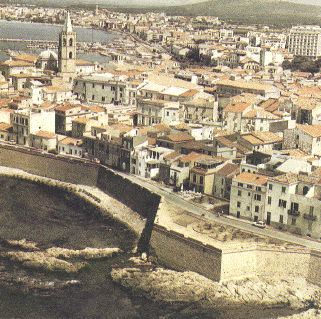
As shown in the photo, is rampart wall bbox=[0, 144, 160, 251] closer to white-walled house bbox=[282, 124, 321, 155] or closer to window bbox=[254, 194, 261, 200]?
window bbox=[254, 194, 261, 200]

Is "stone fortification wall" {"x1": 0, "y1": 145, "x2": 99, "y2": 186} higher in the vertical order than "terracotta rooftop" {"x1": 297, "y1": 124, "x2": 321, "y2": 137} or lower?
lower

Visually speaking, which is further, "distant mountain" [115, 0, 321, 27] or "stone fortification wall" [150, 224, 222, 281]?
"distant mountain" [115, 0, 321, 27]

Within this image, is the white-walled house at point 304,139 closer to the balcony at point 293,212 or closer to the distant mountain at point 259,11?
the balcony at point 293,212

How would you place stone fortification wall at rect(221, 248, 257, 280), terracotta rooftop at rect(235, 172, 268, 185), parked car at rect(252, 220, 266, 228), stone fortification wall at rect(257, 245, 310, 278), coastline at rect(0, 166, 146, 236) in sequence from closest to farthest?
stone fortification wall at rect(221, 248, 257, 280), stone fortification wall at rect(257, 245, 310, 278), parked car at rect(252, 220, 266, 228), terracotta rooftop at rect(235, 172, 268, 185), coastline at rect(0, 166, 146, 236)

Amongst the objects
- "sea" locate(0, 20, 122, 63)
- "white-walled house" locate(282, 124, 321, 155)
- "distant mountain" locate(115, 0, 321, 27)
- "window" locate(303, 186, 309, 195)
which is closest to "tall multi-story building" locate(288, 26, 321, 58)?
"sea" locate(0, 20, 122, 63)

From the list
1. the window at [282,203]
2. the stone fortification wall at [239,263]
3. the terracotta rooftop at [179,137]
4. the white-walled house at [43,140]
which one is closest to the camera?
the stone fortification wall at [239,263]

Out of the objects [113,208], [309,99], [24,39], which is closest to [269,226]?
[113,208]

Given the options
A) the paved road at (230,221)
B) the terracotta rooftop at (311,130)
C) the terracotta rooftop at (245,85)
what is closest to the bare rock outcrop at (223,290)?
the paved road at (230,221)
